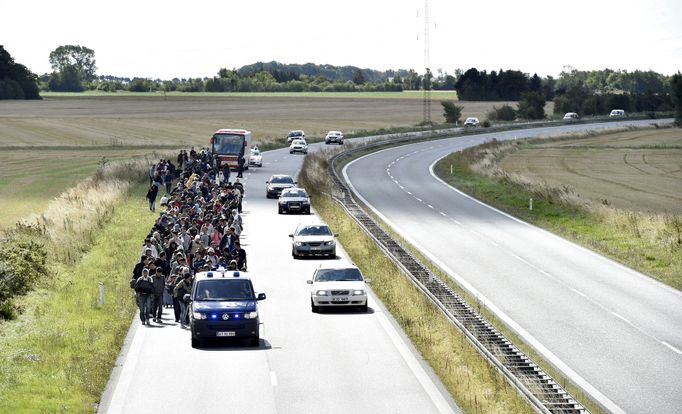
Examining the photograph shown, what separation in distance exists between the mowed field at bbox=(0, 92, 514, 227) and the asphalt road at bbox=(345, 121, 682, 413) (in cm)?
1996

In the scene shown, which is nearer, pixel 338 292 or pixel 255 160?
pixel 338 292

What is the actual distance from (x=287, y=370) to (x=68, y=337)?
5702 mm

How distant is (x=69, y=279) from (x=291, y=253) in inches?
396

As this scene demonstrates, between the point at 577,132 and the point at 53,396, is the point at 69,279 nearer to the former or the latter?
the point at 53,396

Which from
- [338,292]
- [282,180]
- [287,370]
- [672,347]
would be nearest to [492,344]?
[287,370]

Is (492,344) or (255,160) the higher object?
(492,344)

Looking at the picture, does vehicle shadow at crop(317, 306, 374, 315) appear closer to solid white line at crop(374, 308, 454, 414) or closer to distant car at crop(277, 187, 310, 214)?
solid white line at crop(374, 308, 454, 414)

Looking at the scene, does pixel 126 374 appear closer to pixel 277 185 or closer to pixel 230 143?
pixel 277 185

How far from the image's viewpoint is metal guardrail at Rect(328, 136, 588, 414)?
1854cm

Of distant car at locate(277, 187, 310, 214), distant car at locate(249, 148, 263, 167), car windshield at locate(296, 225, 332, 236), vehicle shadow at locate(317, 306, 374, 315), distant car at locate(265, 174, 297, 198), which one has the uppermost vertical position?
vehicle shadow at locate(317, 306, 374, 315)

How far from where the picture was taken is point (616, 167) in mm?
90875

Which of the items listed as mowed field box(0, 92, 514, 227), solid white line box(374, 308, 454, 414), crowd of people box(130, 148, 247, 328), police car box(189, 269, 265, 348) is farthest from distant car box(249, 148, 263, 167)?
police car box(189, 269, 265, 348)

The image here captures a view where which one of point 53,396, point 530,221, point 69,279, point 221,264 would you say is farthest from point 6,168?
point 53,396

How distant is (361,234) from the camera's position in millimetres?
45625
